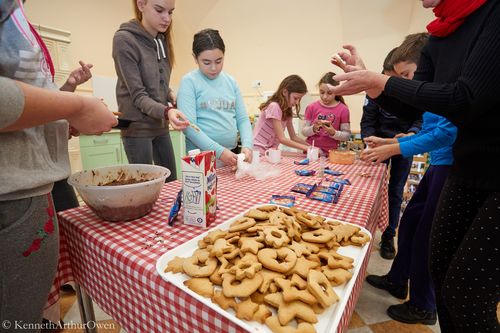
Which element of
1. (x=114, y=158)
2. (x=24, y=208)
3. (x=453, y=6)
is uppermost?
(x=453, y=6)

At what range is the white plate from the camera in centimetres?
40

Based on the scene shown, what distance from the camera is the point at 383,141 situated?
1523 millimetres

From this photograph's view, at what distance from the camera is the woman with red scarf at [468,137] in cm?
61

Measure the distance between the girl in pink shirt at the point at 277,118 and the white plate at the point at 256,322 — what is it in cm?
148

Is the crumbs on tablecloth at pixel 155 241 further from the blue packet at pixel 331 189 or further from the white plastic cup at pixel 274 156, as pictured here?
the white plastic cup at pixel 274 156

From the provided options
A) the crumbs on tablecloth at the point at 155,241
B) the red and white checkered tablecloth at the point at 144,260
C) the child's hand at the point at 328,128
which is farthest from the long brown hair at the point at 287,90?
the crumbs on tablecloth at the point at 155,241

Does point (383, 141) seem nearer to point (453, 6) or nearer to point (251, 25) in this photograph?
Answer: point (453, 6)

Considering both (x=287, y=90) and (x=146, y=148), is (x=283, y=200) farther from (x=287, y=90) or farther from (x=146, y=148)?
(x=287, y=90)

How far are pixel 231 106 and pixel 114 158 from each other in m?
2.40

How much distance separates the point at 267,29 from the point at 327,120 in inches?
104

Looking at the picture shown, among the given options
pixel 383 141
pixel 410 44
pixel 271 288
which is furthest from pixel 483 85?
pixel 410 44

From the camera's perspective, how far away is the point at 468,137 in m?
0.71

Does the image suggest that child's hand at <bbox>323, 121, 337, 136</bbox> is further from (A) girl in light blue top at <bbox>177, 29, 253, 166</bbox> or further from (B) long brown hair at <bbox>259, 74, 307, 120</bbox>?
(A) girl in light blue top at <bbox>177, 29, 253, 166</bbox>

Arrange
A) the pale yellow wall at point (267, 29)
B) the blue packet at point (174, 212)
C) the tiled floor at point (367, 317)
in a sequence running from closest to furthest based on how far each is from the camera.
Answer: the blue packet at point (174, 212) < the tiled floor at point (367, 317) < the pale yellow wall at point (267, 29)
